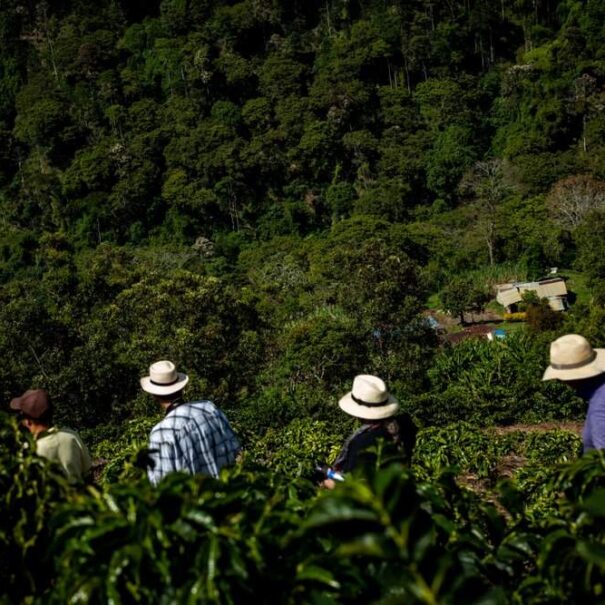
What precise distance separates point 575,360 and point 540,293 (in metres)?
28.5

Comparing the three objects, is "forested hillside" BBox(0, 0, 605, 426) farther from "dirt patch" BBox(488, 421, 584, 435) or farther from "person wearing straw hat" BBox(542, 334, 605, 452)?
"person wearing straw hat" BBox(542, 334, 605, 452)

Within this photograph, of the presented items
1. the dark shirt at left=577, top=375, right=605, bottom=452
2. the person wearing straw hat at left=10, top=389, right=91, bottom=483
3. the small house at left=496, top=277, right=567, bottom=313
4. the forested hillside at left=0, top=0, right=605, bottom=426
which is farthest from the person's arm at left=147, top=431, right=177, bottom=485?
the small house at left=496, top=277, right=567, bottom=313

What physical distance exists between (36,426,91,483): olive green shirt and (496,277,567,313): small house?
1124 inches

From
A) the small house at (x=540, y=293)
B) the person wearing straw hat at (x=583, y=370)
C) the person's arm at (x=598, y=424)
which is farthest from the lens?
the small house at (x=540, y=293)

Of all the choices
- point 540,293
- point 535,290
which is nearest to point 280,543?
point 535,290

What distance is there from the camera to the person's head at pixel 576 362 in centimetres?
318

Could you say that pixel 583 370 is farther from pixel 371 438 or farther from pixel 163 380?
pixel 163 380

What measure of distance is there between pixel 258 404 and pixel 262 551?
1361 centimetres

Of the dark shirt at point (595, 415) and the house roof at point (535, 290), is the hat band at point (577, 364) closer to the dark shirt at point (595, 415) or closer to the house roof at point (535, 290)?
the dark shirt at point (595, 415)

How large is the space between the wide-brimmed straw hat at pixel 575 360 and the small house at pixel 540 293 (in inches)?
1093

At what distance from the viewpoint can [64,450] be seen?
10.6 feet

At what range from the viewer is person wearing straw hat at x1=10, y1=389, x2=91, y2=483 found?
3.20 m

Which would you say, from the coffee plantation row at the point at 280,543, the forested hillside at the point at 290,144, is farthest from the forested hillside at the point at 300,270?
the forested hillside at the point at 290,144

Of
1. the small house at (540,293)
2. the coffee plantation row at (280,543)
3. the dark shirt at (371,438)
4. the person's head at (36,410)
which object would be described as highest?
the coffee plantation row at (280,543)
